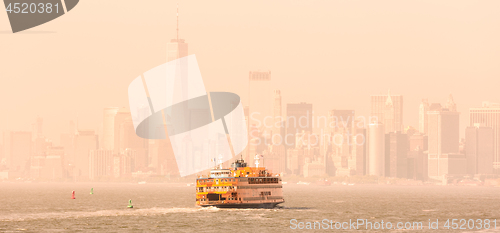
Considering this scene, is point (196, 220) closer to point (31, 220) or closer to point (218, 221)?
point (218, 221)

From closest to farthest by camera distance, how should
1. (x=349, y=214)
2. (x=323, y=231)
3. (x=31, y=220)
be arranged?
(x=323, y=231) → (x=31, y=220) → (x=349, y=214)

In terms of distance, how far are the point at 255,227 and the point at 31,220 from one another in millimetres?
42442

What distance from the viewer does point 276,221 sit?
11688 cm

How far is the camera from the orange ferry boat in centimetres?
12444

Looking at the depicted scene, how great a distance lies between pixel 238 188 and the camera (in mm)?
124188

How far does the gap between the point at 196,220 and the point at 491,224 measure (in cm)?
5237

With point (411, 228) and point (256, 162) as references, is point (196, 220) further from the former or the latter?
point (411, 228)

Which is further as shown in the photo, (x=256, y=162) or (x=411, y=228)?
(x=256, y=162)

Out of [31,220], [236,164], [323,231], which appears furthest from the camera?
[236,164]

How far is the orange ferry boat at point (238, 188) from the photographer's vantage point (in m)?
124

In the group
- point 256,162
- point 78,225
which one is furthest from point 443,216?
point 78,225

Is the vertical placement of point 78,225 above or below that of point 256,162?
below

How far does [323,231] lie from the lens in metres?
104

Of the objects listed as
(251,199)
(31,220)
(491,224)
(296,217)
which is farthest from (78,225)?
(491,224)
